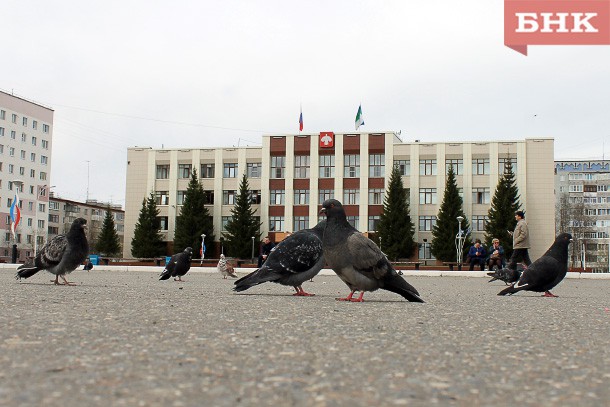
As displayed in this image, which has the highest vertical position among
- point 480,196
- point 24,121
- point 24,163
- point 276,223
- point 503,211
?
point 24,121

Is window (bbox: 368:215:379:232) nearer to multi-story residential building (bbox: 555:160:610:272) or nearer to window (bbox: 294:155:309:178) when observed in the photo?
window (bbox: 294:155:309:178)

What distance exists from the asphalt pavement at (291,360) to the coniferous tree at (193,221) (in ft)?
211

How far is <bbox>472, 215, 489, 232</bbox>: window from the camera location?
68.6 metres

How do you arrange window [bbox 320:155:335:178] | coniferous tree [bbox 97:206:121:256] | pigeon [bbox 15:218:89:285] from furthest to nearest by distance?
coniferous tree [bbox 97:206:121:256] < window [bbox 320:155:335:178] < pigeon [bbox 15:218:89:285]

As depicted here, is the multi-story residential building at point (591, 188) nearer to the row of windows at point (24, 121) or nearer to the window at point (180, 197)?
the window at point (180, 197)

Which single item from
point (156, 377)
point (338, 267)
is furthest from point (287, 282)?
point (156, 377)

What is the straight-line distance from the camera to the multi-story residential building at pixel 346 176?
67.9 meters

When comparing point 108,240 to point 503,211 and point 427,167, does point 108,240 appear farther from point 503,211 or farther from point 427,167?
point 503,211

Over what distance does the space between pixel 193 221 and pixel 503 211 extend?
29800 millimetres

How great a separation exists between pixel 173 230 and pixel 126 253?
20.4 feet

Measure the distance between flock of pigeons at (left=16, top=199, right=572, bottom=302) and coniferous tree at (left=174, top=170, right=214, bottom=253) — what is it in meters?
57.7

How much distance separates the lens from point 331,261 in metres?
9.10

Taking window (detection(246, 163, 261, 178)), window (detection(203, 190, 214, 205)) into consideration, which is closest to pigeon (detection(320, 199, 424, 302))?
window (detection(246, 163, 261, 178))

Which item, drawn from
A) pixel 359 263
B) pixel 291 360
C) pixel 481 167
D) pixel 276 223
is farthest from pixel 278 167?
pixel 291 360
